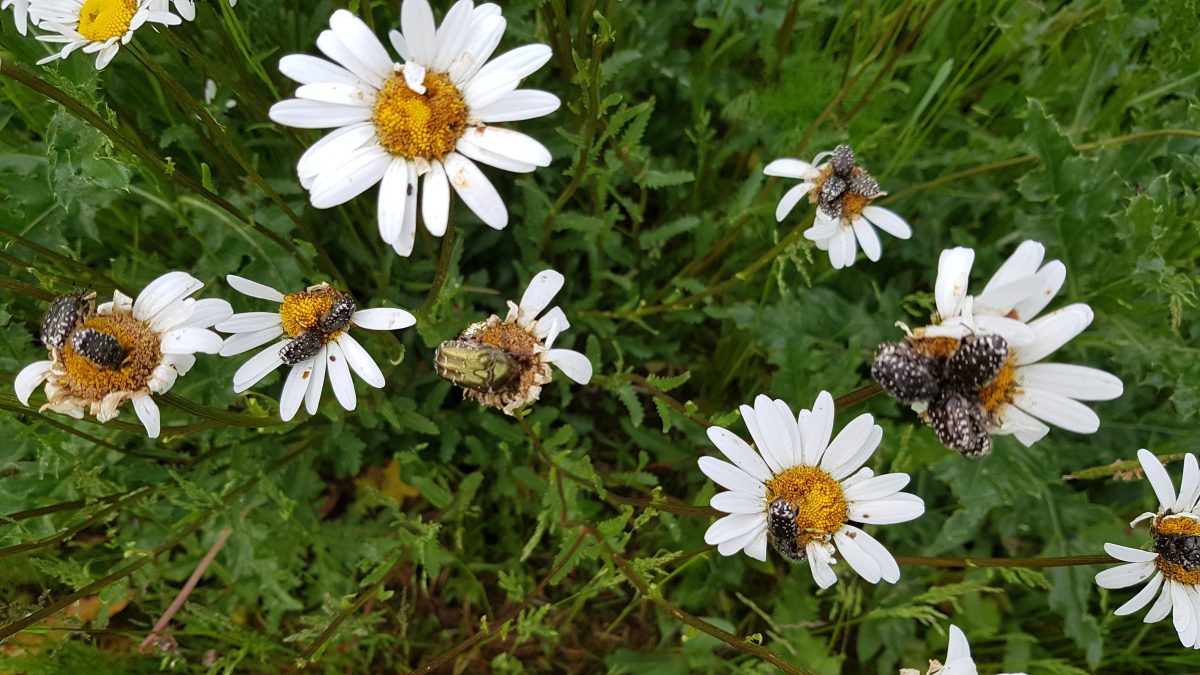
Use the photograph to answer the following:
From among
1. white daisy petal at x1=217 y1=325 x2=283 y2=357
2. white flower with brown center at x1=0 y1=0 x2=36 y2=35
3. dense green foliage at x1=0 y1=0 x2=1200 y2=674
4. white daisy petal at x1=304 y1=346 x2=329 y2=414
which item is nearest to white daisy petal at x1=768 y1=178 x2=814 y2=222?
dense green foliage at x1=0 y1=0 x2=1200 y2=674

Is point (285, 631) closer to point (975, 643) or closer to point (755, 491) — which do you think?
point (755, 491)

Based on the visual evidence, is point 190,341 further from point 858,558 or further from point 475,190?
point 858,558

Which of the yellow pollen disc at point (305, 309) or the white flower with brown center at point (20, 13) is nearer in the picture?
the yellow pollen disc at point (305, 309)

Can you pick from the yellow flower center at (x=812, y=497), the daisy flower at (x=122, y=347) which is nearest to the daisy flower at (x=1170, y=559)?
the yellow flower center at (x=812, y=497)

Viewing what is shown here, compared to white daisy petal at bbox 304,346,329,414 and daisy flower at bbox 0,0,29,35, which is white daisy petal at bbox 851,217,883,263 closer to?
white daisy petal at bbox 304,346,329,414

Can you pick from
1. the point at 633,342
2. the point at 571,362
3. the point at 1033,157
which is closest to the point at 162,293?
the point at 571,362

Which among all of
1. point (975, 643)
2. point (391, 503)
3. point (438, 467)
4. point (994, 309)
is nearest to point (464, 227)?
point (438, 467)

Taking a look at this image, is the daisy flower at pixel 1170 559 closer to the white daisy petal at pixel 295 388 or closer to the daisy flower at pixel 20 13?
the white daisy petal at pixel 295 388
